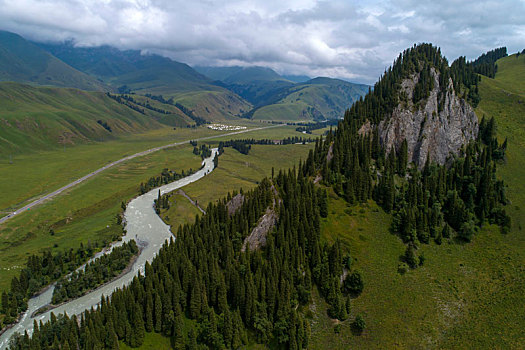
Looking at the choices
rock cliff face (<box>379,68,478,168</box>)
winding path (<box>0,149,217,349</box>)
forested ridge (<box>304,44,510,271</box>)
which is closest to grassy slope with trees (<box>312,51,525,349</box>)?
forested ridge (<box>304,44,510,271</box>)

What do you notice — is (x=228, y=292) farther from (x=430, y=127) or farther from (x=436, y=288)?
(x=430, y=127)

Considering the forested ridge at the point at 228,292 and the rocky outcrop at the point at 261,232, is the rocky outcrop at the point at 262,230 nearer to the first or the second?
the rocky outcrop at the point at 261,232

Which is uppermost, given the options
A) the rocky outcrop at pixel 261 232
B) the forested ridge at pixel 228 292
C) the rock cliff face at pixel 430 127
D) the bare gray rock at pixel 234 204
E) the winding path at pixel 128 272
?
the rock cliff face at pixel 430 127

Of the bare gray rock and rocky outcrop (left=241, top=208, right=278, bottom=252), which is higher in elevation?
the bare gray rock

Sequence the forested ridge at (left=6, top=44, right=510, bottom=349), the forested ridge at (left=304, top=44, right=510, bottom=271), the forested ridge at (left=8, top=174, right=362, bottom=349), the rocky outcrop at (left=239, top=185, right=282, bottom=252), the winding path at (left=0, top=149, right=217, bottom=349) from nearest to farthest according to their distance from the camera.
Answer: the forested ridge at (left=8, top=174, right=362, bottom=349) → the forested ridge at (left=6, top=44, right=510, bottom=349) → the winding path at (left=0, top=149, right=217, bottom=349) → the rocky outcrop at (left=239, top=185, right=282, bottom=252) → the forested ridge at (left=304, top=44, right=510, bottom=271)

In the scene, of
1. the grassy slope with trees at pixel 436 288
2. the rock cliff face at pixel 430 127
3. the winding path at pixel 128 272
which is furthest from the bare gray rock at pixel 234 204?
the rock cliff face at pixel 430 127

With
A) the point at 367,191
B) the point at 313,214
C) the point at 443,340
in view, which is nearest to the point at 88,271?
the point at 313,214

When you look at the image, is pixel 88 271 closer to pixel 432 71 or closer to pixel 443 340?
pixel 443 340

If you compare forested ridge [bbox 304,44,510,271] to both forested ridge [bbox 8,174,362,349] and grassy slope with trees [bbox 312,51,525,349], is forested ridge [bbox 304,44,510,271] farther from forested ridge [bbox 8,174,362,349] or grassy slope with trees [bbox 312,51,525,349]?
forested ridge [bbox 8,174,362,349]
